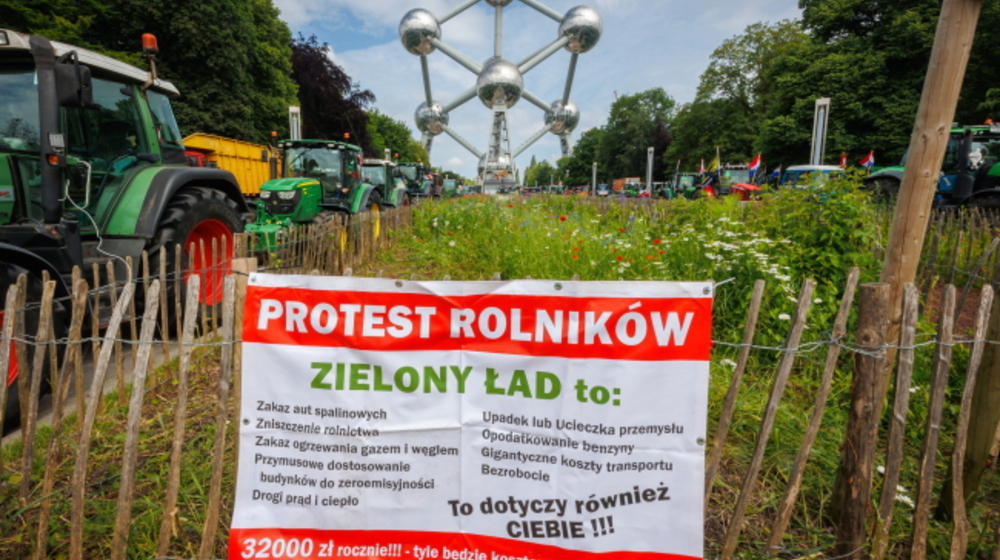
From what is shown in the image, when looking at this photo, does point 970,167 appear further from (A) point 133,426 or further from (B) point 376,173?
(B) point 376,173

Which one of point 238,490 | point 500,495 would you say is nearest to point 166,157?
point 238,490

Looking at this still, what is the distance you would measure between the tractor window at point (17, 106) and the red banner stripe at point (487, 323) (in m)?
3.72

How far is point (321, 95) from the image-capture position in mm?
33812

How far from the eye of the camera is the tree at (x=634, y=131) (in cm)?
6038

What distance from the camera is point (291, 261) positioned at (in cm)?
561

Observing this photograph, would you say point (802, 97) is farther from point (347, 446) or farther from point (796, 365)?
point (347, 446)

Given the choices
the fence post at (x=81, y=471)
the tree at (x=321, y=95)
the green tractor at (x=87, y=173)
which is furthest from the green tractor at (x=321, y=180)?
the tree at (x=321, y=95)

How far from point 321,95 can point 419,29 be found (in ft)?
32.8

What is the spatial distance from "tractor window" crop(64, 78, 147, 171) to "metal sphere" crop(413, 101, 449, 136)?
44.2 metres

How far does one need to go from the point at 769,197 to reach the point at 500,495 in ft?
19.7

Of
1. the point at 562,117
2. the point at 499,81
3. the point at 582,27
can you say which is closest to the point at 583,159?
the point at 562,117

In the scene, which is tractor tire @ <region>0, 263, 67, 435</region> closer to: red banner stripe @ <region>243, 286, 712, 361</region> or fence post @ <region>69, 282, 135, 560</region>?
fence post @ <region>69, 282, 135, 560</region>

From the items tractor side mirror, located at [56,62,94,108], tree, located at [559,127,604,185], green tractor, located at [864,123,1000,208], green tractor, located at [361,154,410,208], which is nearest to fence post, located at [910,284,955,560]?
tractor side mirror, located at [56,62,94,108]

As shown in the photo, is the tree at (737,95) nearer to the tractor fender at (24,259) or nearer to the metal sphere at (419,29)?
the metal sphere at (419,29)
